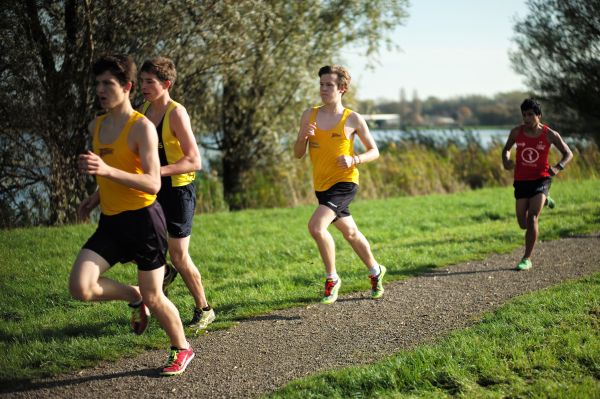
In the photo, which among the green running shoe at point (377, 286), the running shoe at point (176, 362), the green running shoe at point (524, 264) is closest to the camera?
the running shoe at point (176, 362)

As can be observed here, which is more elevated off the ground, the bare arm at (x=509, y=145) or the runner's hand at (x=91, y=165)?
the runner's hand at (x=91, y=165)

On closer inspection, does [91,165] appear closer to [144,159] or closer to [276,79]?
[144,159]

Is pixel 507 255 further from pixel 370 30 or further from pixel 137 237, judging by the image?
pixel 370 30

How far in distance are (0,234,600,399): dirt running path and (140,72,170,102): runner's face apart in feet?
6.68

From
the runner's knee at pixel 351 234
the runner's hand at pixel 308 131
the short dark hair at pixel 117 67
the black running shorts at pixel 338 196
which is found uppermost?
the short dark hair at pixel 117 67

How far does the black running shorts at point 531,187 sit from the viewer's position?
25.7 feet

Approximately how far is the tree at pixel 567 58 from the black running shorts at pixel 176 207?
55.9 feet

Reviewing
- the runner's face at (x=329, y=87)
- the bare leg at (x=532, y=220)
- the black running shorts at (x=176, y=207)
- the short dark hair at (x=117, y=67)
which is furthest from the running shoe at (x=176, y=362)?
the bare leg at (x=532, y=220)

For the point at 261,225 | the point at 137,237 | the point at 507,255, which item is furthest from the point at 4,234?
the point at 507,255

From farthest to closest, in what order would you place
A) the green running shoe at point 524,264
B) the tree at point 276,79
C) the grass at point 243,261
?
the tree at point 276,79 → the green running shoe at point 524,264 → the grass at point 243,261

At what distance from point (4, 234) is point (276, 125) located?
7945 mm

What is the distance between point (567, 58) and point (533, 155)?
1317 centimetres

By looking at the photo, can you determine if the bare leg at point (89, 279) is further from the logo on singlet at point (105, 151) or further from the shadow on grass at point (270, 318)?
the shadow on grass at point (270, 318)

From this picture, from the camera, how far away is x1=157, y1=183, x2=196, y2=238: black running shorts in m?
5.25
